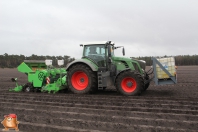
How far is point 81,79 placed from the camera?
8.14 metres

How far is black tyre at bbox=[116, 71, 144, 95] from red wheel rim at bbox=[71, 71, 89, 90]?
138cm

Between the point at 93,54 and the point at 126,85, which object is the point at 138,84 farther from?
the point at 93,54

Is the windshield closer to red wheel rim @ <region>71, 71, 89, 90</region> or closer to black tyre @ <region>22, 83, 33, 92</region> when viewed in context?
red wheel rim @ <region>71, 71, 89, 90</region>

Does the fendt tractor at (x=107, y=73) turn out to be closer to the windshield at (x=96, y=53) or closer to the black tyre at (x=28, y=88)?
the windshield at (x=96, y=53)

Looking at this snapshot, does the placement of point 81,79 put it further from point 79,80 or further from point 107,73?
point 107,73

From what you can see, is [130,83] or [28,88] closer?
[130,83]

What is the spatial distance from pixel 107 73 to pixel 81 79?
3.64 ft

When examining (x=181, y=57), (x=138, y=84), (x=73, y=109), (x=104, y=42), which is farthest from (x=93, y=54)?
(x=181, y=57)

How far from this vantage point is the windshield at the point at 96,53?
7.91 m

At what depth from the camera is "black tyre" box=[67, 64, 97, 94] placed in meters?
7.78

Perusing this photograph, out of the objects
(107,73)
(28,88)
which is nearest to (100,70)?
(107,73)

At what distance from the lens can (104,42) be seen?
7.89 metres

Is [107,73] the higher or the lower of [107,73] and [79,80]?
the higher

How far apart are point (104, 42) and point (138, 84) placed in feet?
6.73
